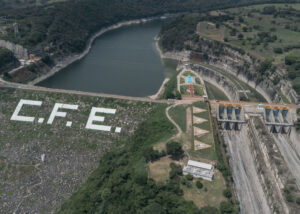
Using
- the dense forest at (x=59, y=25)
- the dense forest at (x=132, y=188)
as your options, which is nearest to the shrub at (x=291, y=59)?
the dense forest at (x=132, y=188)

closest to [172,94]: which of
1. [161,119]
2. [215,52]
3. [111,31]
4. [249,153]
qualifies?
[161,119]

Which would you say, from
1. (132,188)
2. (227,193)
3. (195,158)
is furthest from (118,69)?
(227,193)

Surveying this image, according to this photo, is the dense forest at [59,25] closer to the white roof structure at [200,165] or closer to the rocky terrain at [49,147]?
the rocky terrain at [49,147]

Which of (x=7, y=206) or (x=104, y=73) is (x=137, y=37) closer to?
(x=104, y=73)

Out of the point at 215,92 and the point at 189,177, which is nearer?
the point at 189,177

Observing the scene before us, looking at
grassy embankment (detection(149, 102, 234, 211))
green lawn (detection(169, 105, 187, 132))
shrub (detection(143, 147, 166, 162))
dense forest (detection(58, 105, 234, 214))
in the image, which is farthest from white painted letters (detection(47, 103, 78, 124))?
shrub (detection(143, 147, 166, 162))

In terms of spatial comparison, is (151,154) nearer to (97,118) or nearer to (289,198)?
(97,118)

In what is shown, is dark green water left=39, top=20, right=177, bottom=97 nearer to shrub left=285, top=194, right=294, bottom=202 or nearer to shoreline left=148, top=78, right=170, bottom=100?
shoreline left=148, top=78, right=170, bottom=100
